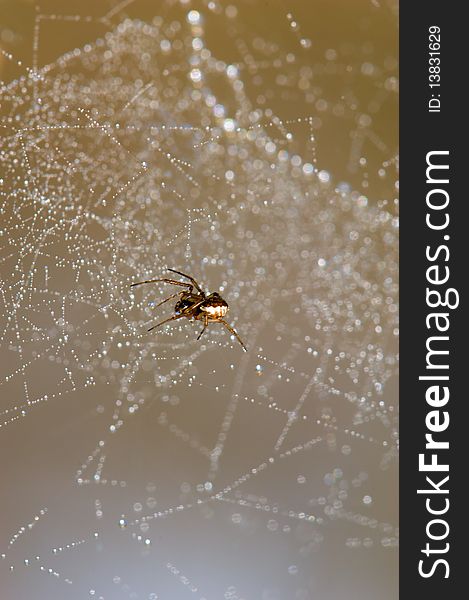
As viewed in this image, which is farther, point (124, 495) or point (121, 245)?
point (124, 495)

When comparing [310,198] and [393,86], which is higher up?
[393,86]

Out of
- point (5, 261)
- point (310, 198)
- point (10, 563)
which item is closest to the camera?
point (5, 261)

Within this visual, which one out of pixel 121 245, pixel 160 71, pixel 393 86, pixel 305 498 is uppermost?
pixel 393 86

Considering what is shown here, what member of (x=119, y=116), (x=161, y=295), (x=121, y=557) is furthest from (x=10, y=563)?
(x=119, y=116)

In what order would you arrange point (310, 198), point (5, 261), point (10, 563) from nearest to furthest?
point (5, 261)
point (10, 563)
point (310, 198)

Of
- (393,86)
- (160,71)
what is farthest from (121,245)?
(393,86)

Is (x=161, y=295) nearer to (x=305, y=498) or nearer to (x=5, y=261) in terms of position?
(x=5, y=261)

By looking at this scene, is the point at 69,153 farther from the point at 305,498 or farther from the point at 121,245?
the point at 305,498
